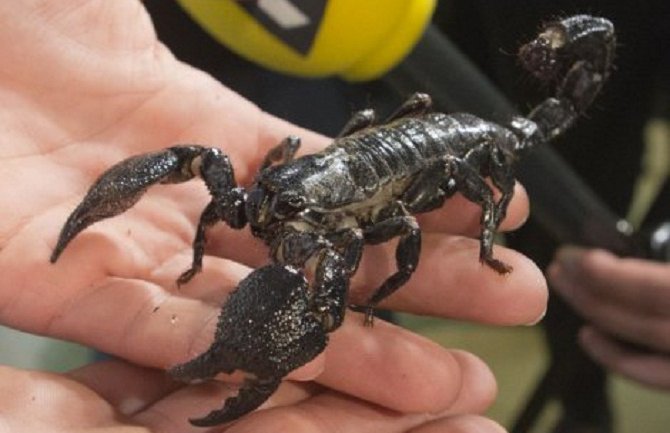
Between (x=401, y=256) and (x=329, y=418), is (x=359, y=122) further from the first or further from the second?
(x=329, y=418)

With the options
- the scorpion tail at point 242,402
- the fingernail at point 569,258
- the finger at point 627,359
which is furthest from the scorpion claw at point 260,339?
the finger at point 627,359

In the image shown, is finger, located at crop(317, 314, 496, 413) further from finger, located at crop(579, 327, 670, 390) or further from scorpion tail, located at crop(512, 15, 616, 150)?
finger, located at crop(579, 327, 670, 390)

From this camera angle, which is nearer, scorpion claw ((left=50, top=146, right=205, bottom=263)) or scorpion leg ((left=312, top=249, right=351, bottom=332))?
scorpion leg ((left=312, top=249, right=351, bottom=332))

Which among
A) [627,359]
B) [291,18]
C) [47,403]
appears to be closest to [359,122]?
[291,18]

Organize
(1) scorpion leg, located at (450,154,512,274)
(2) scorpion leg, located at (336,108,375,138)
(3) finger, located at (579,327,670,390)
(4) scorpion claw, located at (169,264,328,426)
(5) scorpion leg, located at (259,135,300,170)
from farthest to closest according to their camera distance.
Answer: (3) finger, located at (579,327,670,390) → (2) scorpion leg, located at (336,108,375,138) → (5) scorpion leg, located at (259,135,300,170) → (1) scorpion leg, located at (450,154,512,274) → (4) scorpion claw, located at (169,264,328,426)

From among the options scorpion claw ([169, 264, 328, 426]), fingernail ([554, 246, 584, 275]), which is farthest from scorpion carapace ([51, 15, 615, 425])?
fingernail ([554, 246, 584, 275])

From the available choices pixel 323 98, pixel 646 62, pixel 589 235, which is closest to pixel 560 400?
pixel 589 235
